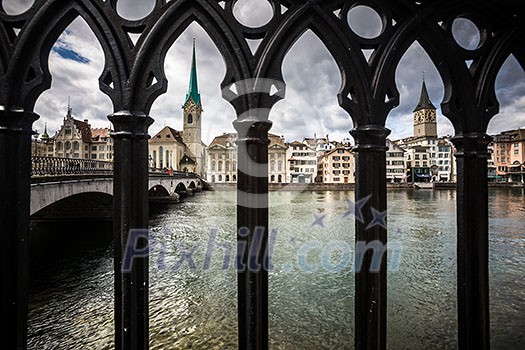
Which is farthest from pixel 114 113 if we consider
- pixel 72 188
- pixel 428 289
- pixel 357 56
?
pixel 72 188

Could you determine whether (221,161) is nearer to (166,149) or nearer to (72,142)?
(166,149)

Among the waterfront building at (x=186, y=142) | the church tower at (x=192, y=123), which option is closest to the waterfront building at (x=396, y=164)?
the waterfront building at (x=186, y=142)

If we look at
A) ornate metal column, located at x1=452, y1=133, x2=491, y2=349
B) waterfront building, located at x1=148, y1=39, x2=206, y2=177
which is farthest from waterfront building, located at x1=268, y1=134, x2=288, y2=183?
ornate metal column, located at x1=452, y1=133, x2=491, y2=349

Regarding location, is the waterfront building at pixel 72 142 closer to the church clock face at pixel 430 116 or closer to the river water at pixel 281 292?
the river water at pixel 281 292

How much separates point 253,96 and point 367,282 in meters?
1.38

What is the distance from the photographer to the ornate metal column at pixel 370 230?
1.86m

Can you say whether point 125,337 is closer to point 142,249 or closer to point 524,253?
point 142,249

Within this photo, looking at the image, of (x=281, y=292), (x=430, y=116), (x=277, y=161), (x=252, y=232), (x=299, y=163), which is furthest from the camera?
(x=430, y=116)

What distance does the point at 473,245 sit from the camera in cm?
200

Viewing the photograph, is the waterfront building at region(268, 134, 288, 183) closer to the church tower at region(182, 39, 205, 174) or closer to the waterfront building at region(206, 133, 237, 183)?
the waterfront building at region(206, 133, 237, 183)

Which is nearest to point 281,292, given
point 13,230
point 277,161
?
point 13,230

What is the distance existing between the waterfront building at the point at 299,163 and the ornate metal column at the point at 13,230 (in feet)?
187

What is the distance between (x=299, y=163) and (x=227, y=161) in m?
14.4

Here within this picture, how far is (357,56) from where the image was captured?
74.9 inches
